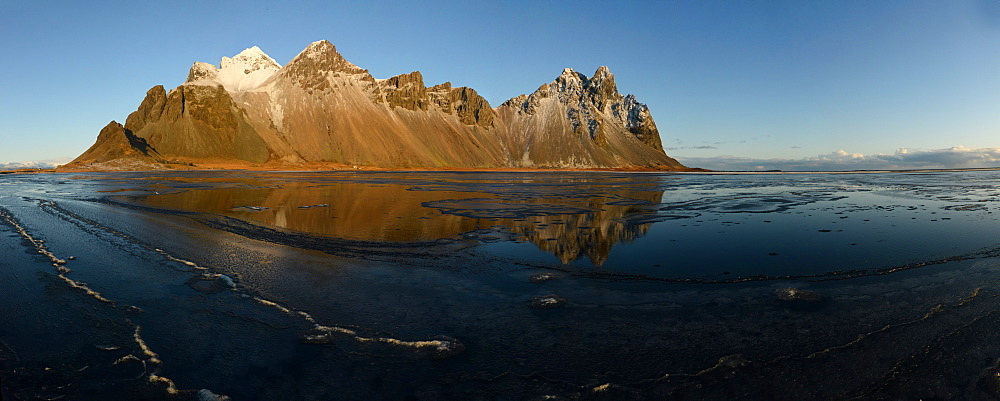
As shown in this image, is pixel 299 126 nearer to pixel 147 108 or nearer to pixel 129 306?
pixel 147 108

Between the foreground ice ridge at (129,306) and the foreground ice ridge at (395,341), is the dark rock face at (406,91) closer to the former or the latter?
the foreground ice ridge at (129,306)

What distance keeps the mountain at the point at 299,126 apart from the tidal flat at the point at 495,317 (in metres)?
136

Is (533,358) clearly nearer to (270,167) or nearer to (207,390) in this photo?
(207,390)

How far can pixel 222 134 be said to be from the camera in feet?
468

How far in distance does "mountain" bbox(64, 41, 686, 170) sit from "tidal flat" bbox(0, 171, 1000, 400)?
136m

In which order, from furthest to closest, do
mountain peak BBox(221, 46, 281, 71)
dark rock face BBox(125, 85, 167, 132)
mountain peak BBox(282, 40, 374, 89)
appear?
mountain peak BBox(221, 46, 281, 71) < mountain peak BBox(282, 40, 374, 89) < dark rock face BBox(125, 85, 167, 132)

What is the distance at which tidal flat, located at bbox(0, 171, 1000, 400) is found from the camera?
15.8 ft

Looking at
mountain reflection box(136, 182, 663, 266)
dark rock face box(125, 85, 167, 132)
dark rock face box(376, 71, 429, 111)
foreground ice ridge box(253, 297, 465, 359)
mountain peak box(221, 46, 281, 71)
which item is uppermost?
mountain peak box(221, 46, 281, 71)

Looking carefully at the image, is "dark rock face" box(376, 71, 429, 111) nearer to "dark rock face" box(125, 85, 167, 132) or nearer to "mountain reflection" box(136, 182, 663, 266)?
"dark rock face" box(125, 85, 167, 132)

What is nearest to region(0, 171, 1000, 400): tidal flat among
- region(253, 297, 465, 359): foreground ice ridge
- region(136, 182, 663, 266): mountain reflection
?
region(253, 297, 465, 359): foreground ice ridge

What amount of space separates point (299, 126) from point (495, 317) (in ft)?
545

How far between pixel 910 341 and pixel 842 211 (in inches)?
826

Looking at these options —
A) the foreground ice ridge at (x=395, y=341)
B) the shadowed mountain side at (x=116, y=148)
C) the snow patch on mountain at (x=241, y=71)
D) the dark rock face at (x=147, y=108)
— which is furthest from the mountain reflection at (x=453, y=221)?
the snow patch on mountain at (x=241, y=71)

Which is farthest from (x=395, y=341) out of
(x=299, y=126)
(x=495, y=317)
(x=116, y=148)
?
A: (x=116, y=148)
